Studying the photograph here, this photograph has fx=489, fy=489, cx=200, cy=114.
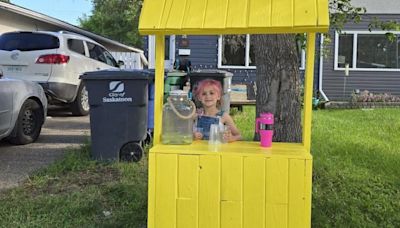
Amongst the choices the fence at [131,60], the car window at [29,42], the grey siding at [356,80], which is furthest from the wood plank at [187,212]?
the fence at [131,60]

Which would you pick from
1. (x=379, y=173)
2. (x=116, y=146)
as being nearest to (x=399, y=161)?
(x=379, y=173)

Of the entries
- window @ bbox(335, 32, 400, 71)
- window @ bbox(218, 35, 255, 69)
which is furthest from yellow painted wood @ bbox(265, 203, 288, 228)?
window @ bbox(335, 32, 400, 71)

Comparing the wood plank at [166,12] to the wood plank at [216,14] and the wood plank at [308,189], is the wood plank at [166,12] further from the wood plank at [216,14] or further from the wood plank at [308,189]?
the wood plank at [308,189]

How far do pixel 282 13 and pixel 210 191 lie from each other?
3.88 ft

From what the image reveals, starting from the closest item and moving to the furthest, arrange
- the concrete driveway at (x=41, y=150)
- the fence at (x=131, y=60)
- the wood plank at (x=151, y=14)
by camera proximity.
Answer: the wood plank at (x=151, y=14)
the concrete driveway at (x=41, y=150)
the fence at (x=131, y=60)

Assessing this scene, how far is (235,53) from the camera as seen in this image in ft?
51.0

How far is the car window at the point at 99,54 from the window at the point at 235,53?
4337mm

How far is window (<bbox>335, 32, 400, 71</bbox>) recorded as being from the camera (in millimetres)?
15484

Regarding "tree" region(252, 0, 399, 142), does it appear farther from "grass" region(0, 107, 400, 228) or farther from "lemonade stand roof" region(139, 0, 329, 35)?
"lemonade stand roof" region(139, 0, 329, 35)

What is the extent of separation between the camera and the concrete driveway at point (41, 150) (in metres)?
5.71

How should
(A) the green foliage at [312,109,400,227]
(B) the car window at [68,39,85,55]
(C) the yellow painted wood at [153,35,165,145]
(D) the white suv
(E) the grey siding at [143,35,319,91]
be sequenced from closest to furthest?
(C) the yellow painted wood at [153,35,165,145], (A) the green foliage at [312,109,400,227], (D) the white suv, (B) the car window at [68,39,85,55], (E) the grey siding at [143,35,319,91]

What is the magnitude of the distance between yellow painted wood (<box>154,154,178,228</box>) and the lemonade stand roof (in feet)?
2.71

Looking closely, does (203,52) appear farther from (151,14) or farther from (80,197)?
(151,14)

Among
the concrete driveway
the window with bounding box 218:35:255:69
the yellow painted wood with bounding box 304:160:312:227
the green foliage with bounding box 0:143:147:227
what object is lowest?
the green foliage with bounding box 0:143:147:227
